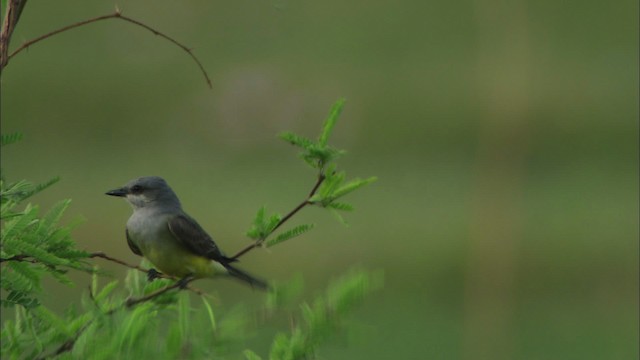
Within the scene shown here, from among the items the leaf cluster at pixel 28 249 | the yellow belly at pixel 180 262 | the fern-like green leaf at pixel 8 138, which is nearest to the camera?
the leaf cluster at pixel 28 249

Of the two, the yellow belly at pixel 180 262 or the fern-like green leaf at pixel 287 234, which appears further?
the yellow belly at pixel 180 262

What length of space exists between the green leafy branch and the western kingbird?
342mm

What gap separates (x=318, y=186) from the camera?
145 cm

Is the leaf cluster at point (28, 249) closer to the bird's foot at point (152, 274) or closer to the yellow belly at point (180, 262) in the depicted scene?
the bird's foot at point (152, 274)

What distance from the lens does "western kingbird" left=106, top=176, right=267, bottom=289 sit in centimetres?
185

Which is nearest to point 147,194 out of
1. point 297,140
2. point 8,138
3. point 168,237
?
point 168,237

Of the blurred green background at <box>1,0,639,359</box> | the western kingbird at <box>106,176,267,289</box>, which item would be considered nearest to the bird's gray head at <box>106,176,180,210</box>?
the western kingbird at <box>106,176,267,289</box>

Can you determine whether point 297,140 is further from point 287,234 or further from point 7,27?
point 7,27

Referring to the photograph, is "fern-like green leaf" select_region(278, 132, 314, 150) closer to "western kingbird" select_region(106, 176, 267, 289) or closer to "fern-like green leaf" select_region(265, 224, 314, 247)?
"fern-like green leaf" select_region(265, 224, 314, 247)

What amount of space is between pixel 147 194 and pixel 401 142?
38.4ft

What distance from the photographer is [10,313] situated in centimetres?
905

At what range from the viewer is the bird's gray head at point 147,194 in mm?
1842

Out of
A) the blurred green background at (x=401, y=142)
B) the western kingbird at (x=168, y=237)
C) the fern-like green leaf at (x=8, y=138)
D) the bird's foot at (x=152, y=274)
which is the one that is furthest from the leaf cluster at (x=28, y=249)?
the blurred green background at (x=401, y=142)

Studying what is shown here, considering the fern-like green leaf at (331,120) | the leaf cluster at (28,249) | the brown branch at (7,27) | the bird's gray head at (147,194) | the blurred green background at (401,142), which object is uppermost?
the blurred green background at (401,142)
